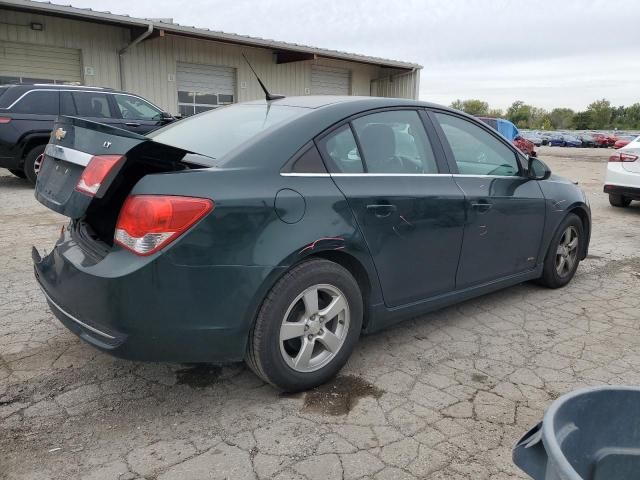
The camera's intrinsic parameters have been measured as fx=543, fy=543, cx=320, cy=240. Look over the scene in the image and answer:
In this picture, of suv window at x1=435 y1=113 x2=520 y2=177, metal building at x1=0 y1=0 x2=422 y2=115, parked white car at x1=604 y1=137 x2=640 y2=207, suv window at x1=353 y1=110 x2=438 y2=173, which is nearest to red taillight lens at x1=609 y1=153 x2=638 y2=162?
parked white car at x1=604 y1=137 x2=640 y2=207

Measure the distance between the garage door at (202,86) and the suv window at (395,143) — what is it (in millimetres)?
13526

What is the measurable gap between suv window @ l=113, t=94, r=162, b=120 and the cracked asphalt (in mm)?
6840

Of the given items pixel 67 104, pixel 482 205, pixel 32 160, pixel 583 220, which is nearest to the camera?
pixel 482 205

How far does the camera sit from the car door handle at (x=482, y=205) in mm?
3647

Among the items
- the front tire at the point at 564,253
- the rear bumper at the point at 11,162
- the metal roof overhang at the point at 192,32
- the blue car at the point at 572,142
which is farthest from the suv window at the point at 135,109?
the blue car at the point at 572,142

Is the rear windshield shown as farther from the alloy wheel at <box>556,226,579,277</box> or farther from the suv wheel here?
the suv wheel

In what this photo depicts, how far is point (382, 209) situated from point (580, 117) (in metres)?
111

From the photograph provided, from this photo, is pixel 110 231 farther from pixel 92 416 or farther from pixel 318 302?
pixel 318 302

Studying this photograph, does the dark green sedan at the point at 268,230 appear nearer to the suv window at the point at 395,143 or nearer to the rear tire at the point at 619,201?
the suv window at the point at 395,143

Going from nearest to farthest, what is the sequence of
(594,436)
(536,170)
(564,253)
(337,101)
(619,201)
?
1. (594,436)
2. (337,101)
3. (536,170)
4. (564,253)
5. (619,201)

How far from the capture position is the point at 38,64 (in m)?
13.5

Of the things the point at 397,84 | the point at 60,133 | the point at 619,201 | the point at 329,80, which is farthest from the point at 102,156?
the point at 397,84

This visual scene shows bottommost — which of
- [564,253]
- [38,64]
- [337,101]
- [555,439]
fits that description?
[564,253]

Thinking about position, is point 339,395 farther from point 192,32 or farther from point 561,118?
point 561,118
